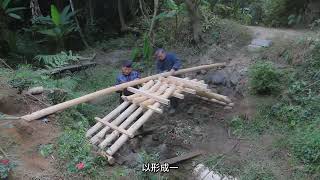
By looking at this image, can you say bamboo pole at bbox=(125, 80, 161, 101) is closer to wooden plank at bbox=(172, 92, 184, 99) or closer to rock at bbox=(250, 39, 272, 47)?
wooden plank at bbox=(172, 92, 184, 99)

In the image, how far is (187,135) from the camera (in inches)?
264

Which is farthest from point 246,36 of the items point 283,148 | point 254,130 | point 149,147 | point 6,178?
point 6,178

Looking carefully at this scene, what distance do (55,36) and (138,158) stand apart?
605cm

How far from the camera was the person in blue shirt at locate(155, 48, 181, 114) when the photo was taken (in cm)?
753

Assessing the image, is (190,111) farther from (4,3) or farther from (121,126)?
(4,3)

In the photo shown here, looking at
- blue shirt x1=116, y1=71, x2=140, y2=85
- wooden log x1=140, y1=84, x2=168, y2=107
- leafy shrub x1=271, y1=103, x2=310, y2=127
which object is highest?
blue shirt x1=116, y1=71, x2=140, y2=85

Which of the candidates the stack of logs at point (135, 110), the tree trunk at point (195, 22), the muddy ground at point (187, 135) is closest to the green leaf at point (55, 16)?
the tree trunk at point (195, 22)

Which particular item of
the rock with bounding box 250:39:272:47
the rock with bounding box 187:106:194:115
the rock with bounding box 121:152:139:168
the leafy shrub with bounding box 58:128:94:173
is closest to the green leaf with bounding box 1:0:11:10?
the rock with bounding box 187:106:194:115

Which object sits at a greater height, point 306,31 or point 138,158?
point 306,31

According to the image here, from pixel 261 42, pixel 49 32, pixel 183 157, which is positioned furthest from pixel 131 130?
pixel 49 32

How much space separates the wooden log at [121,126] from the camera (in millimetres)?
5282

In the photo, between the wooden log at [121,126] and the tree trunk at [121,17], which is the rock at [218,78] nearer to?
the wooden log at [121,126]

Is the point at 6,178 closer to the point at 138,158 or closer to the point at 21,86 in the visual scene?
the point at 138,158

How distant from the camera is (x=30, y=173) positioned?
13.9 feet
